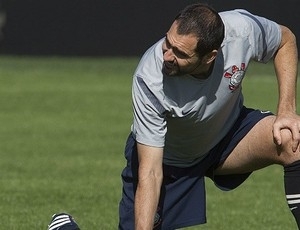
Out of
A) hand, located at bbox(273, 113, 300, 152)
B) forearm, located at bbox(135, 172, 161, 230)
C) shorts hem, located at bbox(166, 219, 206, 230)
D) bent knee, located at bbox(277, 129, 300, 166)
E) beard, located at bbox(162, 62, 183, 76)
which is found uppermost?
beard, located at bbox(162, 62, 183, 76)

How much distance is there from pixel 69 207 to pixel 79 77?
14.0m

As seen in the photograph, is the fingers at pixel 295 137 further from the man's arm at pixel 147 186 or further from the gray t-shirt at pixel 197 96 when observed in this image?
the man's arm at pixel 147 186

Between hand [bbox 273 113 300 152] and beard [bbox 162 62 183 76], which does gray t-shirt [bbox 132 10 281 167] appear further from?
hand [bbox 273 113 300 152]

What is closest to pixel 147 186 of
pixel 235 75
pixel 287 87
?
pixel 235 75

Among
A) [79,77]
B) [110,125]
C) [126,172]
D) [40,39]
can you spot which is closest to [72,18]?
[40,39]

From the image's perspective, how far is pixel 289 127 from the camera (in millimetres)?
6023

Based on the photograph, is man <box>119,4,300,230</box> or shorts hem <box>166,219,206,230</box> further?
shorts hem <box>166,219,206,230</box>

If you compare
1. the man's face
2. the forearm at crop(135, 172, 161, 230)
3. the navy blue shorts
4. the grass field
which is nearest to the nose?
the man's face

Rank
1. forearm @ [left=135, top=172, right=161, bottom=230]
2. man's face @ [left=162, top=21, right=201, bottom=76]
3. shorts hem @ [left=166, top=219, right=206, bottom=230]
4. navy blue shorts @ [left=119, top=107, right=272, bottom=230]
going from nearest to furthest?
man's face @ [left=162, top=21, right=201, bottom=76]
forearm @ [left=135, top=172, right=161, bottom=230]
navy blue shorts @ [left=119, top=107, right=272, bottom=230]
shorts hem @ [left=166, top=219, right=206, bottom=230]

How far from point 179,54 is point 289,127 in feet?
2.33

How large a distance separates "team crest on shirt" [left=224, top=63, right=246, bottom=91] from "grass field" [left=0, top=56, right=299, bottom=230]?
2.23 meters

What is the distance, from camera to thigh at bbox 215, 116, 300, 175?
6.10 metres

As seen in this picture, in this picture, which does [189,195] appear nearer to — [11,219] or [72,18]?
[11,219]

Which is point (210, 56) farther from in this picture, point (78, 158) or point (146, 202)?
point (78, 158)
